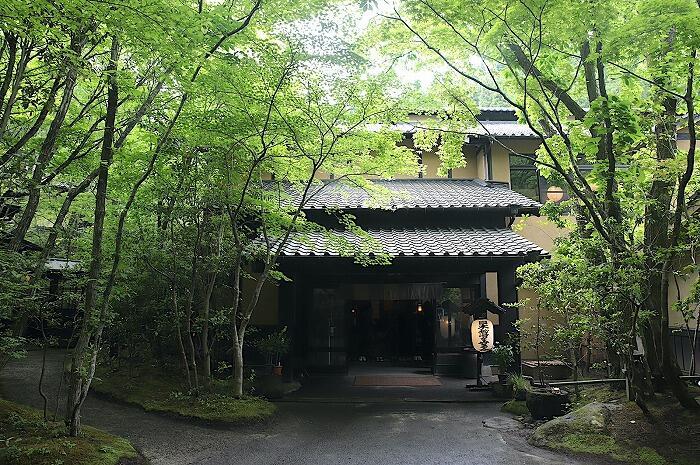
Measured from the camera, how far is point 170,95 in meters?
7.81

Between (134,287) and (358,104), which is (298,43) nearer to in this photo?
(358,104)

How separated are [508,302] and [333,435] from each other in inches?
238

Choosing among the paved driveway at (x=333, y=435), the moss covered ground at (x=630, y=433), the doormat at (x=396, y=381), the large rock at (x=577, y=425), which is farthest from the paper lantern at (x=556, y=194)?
the large rock at (x=577, y=425)

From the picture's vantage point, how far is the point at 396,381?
1441 cm

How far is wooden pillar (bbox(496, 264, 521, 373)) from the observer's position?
37.8 feet

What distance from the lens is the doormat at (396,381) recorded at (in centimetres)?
1380

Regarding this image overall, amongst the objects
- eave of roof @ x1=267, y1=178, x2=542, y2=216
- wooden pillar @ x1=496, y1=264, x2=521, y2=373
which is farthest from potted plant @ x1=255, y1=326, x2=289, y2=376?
wooden pillar @ x1=496, y1=264, x2=521, y2=373

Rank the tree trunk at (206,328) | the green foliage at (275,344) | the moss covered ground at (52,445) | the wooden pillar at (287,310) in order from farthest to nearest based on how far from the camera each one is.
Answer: the wooden pillar at (287,310) → the green foliage at (275,344) → the tree trunk at (206,328) → the moss covered ground at (52,445)

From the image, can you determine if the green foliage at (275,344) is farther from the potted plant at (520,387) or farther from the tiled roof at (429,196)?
the potted plant at (520,387)

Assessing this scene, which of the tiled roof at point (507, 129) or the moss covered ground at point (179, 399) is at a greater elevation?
the tiled roof at point (507, 129)

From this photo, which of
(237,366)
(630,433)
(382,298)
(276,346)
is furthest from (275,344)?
(630,433)

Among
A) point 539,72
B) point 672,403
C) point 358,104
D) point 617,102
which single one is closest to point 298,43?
point 358,104

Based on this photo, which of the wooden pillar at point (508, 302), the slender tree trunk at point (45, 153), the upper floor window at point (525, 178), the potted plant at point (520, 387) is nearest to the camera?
the slender tree trunk at point (45, 153)

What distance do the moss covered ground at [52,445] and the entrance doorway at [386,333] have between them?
1278cm
